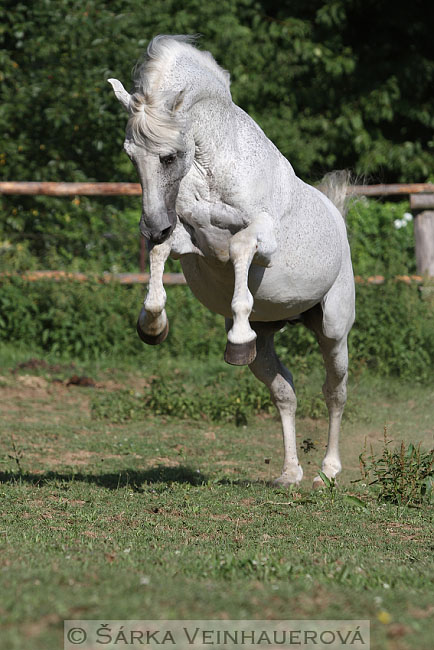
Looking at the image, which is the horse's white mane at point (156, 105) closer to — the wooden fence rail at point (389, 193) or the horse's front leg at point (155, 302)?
the horse's front leg at point (155, 302)

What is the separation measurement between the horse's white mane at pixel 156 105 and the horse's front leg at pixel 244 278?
625 mm

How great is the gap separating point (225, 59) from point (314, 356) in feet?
20.5

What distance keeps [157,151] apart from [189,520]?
1.91 m

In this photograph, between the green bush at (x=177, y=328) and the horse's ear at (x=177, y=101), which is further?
the green bush at (x=177, y=328)

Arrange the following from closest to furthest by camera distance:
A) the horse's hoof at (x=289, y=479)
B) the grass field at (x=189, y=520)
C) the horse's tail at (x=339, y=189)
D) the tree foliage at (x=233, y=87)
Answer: the grass field at (x=189, y=520)
the horse's hoof at (x=289, y=479)
the horse's tail at (x=339, y=189)
the tree foliage at (x=233, y=87)

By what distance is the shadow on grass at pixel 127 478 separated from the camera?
5.64 m

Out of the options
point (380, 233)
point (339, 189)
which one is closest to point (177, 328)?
point (380, 233)

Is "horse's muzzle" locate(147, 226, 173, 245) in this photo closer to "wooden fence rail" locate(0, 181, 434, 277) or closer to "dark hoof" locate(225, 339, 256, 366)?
"dark hoof" locate(225, 339, 256, 366)

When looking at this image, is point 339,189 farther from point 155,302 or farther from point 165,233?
point 165,233

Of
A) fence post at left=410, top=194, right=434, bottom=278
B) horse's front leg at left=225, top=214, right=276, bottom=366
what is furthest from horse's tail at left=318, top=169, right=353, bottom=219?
fence post at left=410, top=194, right=434, bottom=278

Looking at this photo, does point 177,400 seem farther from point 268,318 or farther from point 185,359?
point 268,318

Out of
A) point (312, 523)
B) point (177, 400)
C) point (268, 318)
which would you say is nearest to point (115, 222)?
point (177, 400)

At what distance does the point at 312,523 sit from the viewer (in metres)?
4.64

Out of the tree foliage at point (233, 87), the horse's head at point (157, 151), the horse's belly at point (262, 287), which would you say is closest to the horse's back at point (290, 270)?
the horse's belly at point (262, 287)
